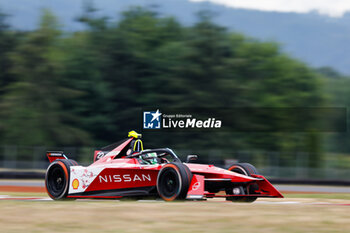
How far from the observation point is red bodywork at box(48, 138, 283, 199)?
37.1 ft

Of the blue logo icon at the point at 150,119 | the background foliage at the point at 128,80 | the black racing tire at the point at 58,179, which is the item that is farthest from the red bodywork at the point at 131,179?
the blue logo icon at the point at 150,119

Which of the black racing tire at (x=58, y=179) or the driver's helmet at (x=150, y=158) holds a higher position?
the driver's helmet at (x=150, y=158)

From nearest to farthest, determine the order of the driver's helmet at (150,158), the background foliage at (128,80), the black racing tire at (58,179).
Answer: the driver's helmet at (150,158)
the black racing tire at (58,179)
the background foliage at (128,80)

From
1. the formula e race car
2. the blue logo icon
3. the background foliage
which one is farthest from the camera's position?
the blue logo icon

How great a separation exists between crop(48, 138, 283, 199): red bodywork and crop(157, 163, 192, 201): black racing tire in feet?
0.75

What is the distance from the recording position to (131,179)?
457 inches

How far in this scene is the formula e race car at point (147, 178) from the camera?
1082 centimetres

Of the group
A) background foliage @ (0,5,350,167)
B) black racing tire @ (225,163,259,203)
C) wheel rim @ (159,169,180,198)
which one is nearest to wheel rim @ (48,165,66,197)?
wheel rim @ (159,169,180,198)

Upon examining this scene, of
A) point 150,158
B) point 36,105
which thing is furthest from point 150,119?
point 150,158

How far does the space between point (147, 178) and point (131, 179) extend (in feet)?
1.20

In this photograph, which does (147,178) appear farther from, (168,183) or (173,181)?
(173,181)

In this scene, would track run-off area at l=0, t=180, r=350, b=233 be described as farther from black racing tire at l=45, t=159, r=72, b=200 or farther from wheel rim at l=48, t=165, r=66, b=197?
wheel rim at l=48, t=165, r=66, b=197

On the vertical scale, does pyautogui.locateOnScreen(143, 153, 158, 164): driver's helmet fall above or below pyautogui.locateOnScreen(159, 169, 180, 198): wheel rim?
above

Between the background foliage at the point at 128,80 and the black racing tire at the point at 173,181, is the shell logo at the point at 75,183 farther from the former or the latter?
the background foliage at the point at 128,80
